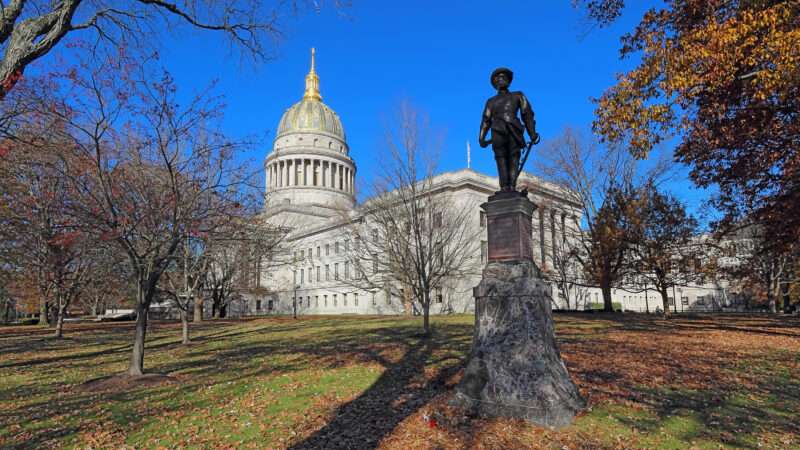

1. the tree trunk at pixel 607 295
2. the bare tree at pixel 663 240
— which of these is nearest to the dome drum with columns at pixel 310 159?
the tree trunk at pixel 607 295

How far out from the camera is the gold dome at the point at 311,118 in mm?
84625

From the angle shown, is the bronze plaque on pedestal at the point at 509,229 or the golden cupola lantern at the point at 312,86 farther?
the golden cupola lantern at the point at 312,86

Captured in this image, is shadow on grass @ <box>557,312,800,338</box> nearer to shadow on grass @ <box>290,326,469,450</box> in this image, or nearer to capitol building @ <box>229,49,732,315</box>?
capitol building @ <box>229,49,732,315</box>

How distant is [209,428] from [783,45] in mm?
11145

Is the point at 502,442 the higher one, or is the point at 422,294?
the point at 422,294

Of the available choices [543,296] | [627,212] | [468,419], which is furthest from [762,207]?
[468,419]

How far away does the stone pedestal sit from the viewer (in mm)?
6449

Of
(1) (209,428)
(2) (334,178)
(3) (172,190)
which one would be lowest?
(1) (209,428)

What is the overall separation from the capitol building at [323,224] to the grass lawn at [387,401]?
23206 mm

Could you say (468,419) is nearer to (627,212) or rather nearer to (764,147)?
(764,147)

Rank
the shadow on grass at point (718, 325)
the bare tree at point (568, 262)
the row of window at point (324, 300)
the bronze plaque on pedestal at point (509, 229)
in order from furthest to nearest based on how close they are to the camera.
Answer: the row of window at point (324, 300) → the bare tree at point (568, 262) → the shadow on grass at point (718, 325) → the bronze plaque on pedestal at point (509, 229)

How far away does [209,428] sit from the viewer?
670 cm

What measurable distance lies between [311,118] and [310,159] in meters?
9.78

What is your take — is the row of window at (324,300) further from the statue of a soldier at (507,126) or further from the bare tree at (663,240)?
the statue of a soldier at (507,126)
